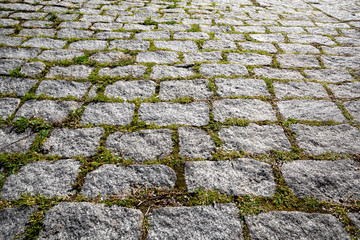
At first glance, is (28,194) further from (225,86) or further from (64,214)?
(225,86)

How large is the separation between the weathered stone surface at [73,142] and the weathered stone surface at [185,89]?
0.78 metres

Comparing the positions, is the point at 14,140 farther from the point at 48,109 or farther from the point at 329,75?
the point at 329,75

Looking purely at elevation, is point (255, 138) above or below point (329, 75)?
below

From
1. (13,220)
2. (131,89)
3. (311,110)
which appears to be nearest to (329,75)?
(311,110)

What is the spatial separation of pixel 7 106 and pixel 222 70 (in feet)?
7.44

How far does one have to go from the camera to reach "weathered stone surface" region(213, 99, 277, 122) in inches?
82.7

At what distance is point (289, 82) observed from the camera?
8.43ft

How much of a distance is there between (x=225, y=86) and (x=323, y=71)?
134 centimetres

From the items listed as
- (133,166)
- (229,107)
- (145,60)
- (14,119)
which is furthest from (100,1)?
(133,166)

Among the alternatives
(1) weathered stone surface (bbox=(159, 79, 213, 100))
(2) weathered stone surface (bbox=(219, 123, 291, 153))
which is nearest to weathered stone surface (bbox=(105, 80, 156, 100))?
(1) weathered stone surface (bbox=(159, 79, 213, 100))

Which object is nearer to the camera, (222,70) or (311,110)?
(311,110)

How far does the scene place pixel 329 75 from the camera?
107 inches

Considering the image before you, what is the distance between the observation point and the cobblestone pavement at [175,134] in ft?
4.55

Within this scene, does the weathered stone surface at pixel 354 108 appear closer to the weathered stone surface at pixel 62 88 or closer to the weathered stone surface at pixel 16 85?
the weathered stone surface at pixel 62 88
